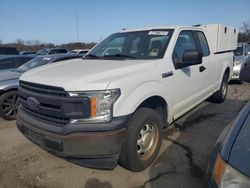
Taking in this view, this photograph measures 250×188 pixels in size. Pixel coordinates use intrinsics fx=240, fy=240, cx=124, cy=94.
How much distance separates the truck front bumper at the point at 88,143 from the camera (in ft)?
8.60

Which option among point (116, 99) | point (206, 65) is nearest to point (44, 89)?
point (116, 99)

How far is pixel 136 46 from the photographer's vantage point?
4004 mm

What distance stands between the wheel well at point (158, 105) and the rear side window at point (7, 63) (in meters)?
6.11

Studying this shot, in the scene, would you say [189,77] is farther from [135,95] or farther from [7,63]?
[7,63]

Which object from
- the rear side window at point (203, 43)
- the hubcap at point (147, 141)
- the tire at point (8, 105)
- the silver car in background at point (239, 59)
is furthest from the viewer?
the silver car in background at point (239, 59)

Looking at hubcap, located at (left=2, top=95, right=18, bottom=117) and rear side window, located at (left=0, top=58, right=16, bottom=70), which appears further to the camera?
rear side window, located at (left=0, top=58, right=16, bottom=70)

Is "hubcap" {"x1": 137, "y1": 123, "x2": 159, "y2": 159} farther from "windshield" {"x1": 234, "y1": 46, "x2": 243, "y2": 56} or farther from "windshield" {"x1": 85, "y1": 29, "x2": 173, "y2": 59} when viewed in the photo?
"windshield" {"x1": 234, "y1": 46, "x2": 243, "y2": 56}

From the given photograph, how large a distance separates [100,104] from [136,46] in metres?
1.71

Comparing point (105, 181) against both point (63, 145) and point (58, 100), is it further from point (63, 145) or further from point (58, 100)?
point (58, 100)

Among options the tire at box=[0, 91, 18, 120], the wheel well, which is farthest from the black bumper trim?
the tire at box=[0, 91, 18, 120]

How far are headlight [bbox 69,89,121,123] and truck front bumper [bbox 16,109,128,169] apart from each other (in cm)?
7

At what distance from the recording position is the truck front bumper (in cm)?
262

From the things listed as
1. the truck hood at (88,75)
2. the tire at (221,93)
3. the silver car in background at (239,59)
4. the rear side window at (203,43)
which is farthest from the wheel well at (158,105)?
the silver car in background at (239,59)

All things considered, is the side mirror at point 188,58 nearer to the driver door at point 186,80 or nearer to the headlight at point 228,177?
the driver door at point 186,80
